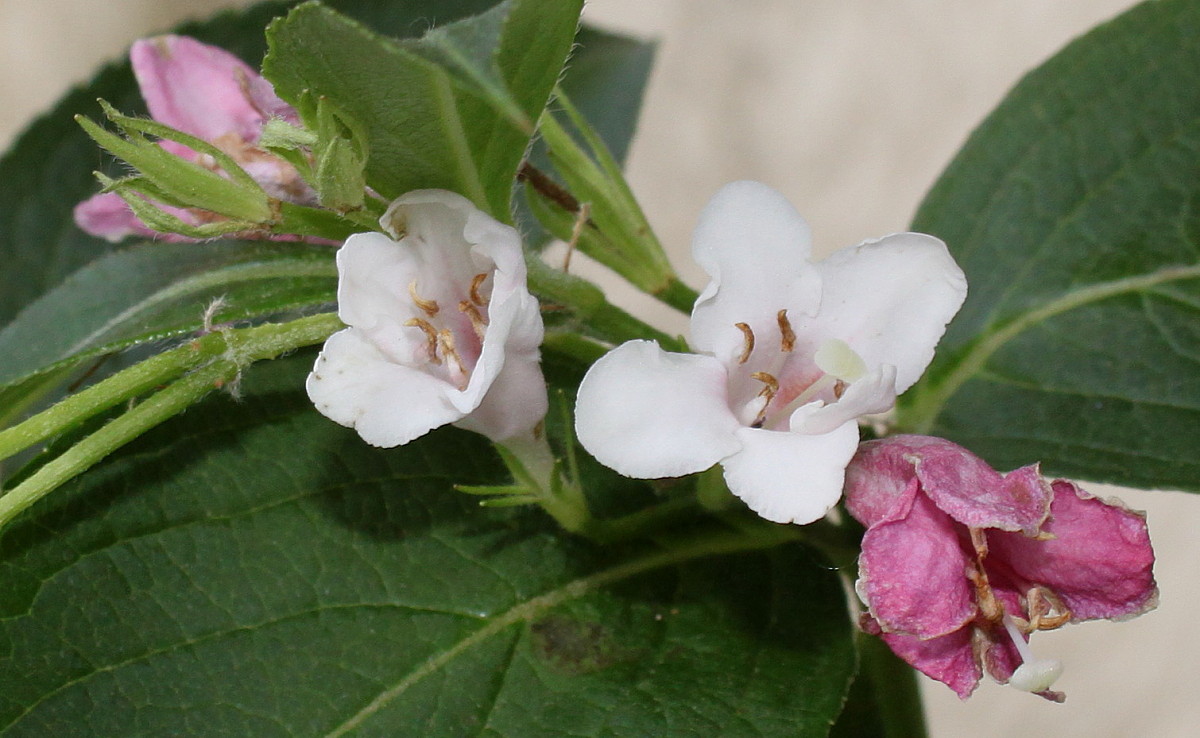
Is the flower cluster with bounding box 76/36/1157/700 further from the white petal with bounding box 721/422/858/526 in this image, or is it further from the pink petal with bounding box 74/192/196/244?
the pink petal with bounding box 74/192/196/244

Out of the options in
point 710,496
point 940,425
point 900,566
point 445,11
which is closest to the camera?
point 900,566

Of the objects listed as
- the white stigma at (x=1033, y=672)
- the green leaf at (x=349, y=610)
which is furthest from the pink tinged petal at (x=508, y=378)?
the white stigma at (x=1033, y=672)

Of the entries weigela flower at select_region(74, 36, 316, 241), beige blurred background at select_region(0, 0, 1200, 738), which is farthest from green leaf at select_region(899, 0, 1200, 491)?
beige blurred background at select_region(0, 0, 1200, 738)

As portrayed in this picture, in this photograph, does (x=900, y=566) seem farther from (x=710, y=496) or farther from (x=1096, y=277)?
(x=1096, y=277)

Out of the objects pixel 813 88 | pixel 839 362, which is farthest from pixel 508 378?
pixel 813 88

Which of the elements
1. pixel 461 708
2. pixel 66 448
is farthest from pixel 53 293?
pixel 461 708

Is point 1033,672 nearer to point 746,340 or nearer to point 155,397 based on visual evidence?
point 746,340

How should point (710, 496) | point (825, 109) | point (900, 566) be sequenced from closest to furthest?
point (900, 566) < point (710, 496) < point (825, 109)
